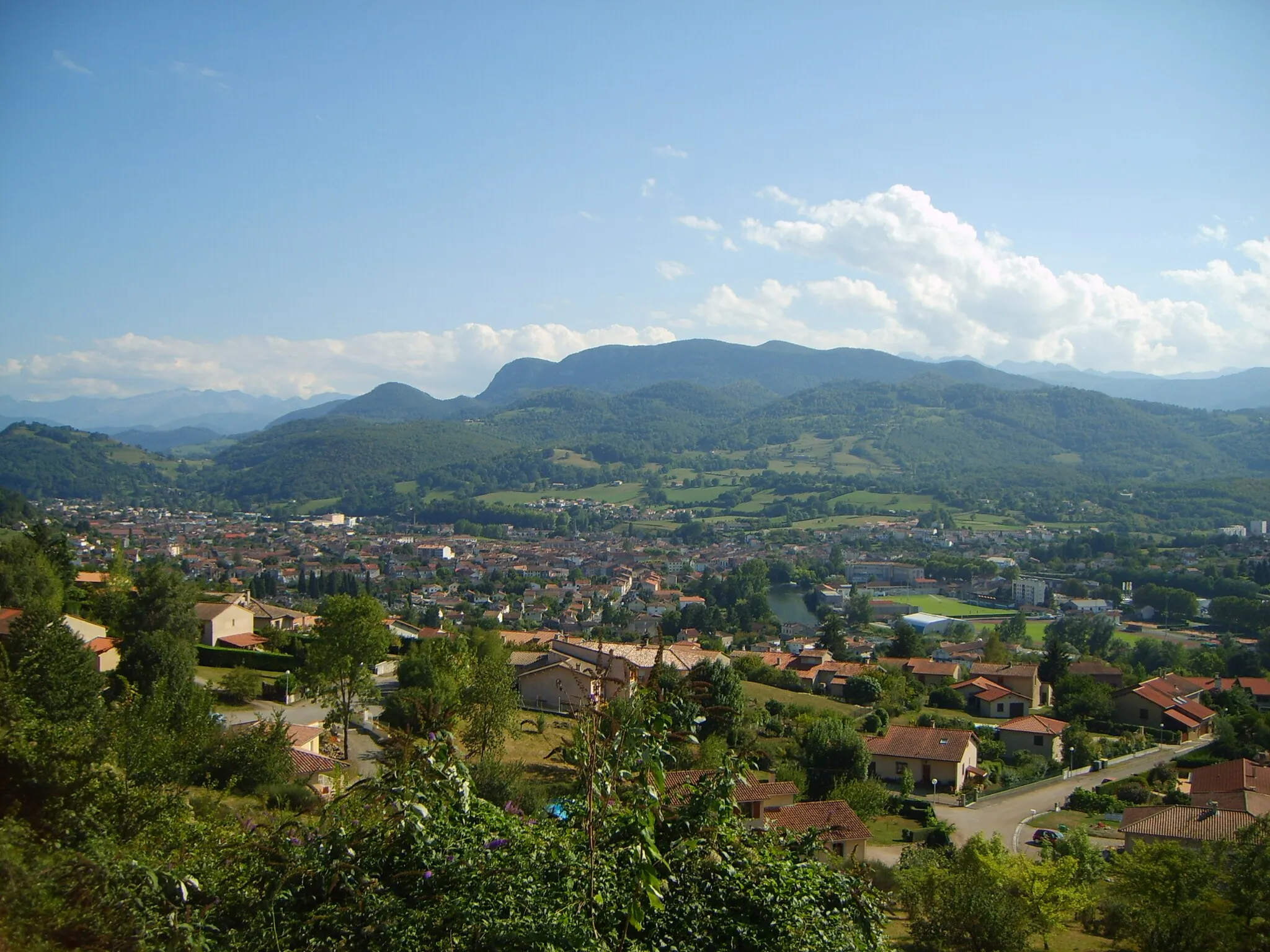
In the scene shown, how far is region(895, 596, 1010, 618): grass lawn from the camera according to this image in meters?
61.4

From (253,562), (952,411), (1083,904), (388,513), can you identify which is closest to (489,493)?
(388,513)

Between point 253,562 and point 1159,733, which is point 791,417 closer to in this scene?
point 253,562

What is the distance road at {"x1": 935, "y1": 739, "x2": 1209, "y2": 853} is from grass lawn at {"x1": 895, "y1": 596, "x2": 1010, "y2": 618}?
3765 centimetres

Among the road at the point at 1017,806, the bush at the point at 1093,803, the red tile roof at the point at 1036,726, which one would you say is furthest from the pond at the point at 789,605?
the bush at the point at 1093,803

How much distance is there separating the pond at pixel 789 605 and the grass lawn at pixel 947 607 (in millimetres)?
7324

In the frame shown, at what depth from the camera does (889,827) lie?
18.0m

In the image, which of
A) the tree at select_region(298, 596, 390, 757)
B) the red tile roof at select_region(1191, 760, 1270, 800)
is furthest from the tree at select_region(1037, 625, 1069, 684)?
the tree at select_region(298, 596, 390, 757)

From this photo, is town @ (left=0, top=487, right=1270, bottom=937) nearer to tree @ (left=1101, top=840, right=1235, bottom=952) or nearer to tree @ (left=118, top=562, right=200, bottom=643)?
tree @ (left=118, top=562, right=200, bottom=643)

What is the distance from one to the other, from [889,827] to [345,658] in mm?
10584

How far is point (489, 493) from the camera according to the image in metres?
124

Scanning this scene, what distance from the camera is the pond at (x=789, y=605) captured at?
193ft

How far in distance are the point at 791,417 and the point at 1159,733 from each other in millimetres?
156859

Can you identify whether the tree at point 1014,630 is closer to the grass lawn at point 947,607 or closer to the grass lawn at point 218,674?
the grass lawn at point 947,607

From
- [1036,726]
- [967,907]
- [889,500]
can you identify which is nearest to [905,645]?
[1036,726]
